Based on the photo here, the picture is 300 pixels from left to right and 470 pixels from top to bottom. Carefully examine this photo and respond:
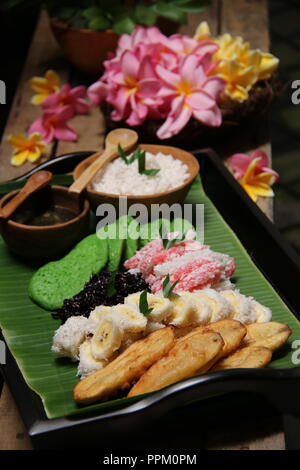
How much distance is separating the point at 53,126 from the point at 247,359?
4.99 feet

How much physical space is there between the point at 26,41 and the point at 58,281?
315 centimetres

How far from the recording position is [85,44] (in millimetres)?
2963

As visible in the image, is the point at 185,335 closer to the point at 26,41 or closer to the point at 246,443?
the point at 246,443

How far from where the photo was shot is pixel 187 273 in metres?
1.86

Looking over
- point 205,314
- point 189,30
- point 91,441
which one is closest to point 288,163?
point 189,30

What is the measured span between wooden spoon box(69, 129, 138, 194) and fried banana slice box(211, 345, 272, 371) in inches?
30.9

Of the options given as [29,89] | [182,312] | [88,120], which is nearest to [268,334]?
[182,312]

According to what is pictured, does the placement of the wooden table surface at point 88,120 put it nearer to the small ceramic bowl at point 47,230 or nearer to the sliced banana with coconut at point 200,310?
the sliced banana with coconut at point 200,310

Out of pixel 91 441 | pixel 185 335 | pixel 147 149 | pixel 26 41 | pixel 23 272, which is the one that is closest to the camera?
pixel 91 441

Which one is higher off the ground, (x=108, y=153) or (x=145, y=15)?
(x=145, y=15)

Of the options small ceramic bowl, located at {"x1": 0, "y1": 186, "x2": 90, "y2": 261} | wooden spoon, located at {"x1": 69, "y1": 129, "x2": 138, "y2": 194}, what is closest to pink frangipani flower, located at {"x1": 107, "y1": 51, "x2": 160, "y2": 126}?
wooden spoon, located at {"x1": 69, "y1": 129, "x2": 138, "y2": 194}

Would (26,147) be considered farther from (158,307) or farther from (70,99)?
(158,307)

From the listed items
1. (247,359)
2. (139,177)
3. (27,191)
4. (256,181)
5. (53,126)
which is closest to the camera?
(247,359)

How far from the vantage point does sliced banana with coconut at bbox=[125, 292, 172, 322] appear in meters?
1.65
